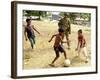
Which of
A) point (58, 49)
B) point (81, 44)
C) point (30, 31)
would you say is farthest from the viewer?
point (81, 44)

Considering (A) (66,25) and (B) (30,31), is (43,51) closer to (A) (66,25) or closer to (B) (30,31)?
(B) (30,31)

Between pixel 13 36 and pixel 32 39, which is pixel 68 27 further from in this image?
pixel 13 36

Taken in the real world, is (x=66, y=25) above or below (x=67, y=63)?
above

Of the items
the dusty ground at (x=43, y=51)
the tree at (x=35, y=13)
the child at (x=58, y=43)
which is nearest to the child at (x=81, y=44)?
the dusty ground at (x=43, y=51)

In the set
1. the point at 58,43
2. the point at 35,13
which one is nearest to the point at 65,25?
the point at 58,43

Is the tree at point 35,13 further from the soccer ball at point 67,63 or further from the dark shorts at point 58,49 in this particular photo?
the soccer ball at point 67,63

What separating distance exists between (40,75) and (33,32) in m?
0.35

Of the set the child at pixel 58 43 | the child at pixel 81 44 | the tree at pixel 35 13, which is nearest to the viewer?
the tree at pixel 35 13

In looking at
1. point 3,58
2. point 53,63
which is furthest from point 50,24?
point 3,58

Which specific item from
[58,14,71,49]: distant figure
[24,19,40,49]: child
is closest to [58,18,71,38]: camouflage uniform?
[58,14,71,49]: distant figure

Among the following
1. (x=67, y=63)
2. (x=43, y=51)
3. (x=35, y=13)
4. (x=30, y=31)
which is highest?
(x=35, y=13)

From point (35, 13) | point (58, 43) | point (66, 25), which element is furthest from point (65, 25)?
point (35, 13)

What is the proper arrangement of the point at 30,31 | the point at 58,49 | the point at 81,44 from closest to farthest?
the point at 30,31 → the point at 58,49 → the point at 81,44

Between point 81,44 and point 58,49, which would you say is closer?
point 58,49
